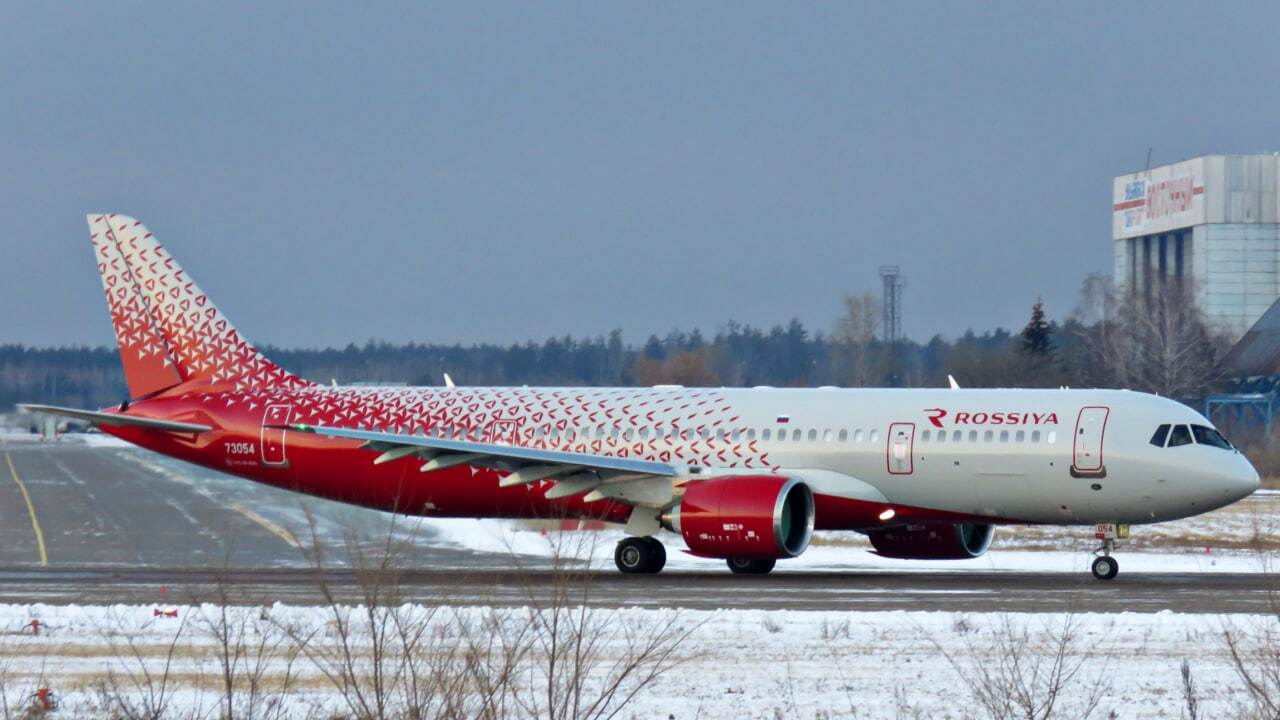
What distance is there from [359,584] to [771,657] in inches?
202

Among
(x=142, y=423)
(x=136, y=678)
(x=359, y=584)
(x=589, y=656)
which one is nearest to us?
(x=359, y=584)

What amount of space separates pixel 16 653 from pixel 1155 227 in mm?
123602

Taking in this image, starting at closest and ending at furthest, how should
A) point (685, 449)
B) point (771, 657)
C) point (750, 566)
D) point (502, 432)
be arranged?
point (771, 657), point (750, 566), point (685, 449), point (502, 432)

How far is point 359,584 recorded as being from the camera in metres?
14.8

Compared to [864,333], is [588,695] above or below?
below

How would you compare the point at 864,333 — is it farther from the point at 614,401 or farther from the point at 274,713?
the point at 274,713

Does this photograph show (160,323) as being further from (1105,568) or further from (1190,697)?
(1190,697)

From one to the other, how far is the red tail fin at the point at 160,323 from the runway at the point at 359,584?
3173mm

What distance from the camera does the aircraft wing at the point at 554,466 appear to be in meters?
30.3

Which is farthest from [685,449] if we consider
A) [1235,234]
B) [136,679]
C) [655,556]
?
[1235,234]

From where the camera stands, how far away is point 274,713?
47.8 ft

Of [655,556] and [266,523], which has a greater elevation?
[655,556]

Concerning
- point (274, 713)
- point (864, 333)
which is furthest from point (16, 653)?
point (864, 333)

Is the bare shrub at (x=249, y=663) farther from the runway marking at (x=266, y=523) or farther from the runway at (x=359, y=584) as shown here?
the runway marking at (x=266, y=523)
